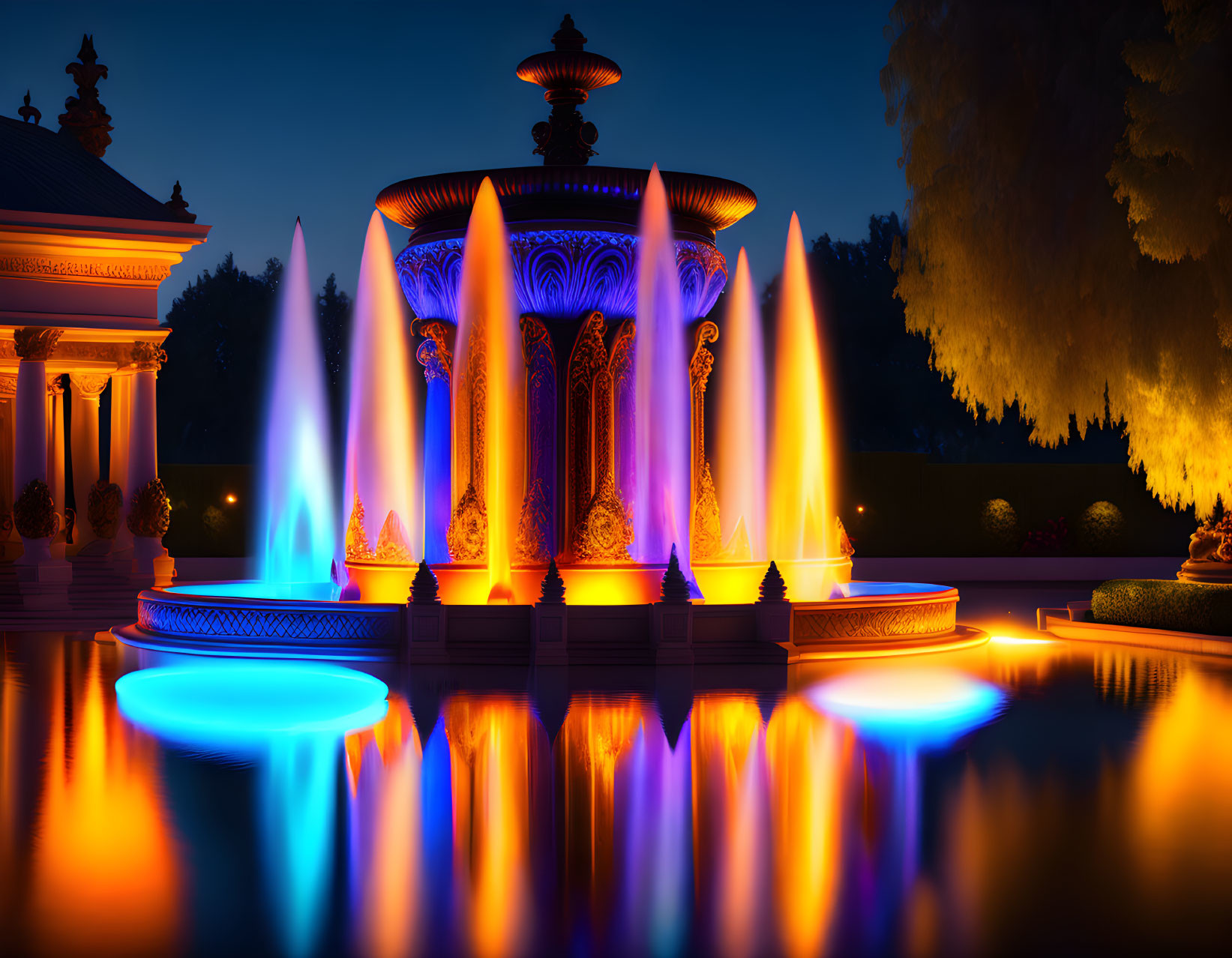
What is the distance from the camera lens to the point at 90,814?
24.8 feet

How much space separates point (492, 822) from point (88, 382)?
83.4 feet

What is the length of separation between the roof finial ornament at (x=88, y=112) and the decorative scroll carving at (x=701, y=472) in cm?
1990

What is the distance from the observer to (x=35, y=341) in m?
24.9

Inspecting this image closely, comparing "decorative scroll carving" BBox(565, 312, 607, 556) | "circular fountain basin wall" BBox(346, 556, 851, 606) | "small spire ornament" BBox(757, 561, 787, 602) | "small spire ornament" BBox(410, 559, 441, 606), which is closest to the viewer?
"small spire ornament" BBox(410, 559, 441, 606)

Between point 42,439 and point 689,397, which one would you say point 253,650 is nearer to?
point 689,397

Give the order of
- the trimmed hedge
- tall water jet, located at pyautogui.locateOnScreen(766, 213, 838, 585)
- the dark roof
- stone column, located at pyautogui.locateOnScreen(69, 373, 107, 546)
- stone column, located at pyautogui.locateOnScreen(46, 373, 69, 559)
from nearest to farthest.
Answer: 1. the trimmed hedge
2. tall water jet, located at pyautogui.locateOnScreen(766, 213, 838, 585)
3. the dark roof
4. stone column, located at pyautogui.locateOnScreen(46, 373, 69, 559)
5. stone column, located at pyautogui.locateOnScreen(69, 373, 107, 546)

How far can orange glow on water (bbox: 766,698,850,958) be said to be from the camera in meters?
5.57

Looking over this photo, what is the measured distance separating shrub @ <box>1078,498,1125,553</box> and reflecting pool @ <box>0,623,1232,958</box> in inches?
891

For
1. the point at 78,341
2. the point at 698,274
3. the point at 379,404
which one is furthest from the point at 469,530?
the point at 78,341

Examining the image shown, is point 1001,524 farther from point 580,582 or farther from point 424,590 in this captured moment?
point 424,590

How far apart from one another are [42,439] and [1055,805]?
22306 millimetres

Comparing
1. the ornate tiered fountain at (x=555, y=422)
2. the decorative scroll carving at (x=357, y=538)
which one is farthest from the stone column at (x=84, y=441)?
the decorative scroll carving at (x=357, y=538)

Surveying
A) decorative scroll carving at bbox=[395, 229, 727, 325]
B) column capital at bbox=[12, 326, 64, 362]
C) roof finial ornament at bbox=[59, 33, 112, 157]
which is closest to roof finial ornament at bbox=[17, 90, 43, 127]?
roof finial ornament at bbox=[59, 33, 112, 157]

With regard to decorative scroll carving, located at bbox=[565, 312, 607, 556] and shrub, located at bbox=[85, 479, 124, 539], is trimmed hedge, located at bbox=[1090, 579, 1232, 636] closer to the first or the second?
decorative scroll carving, located at bbox=[565, 312, 607, 556]
